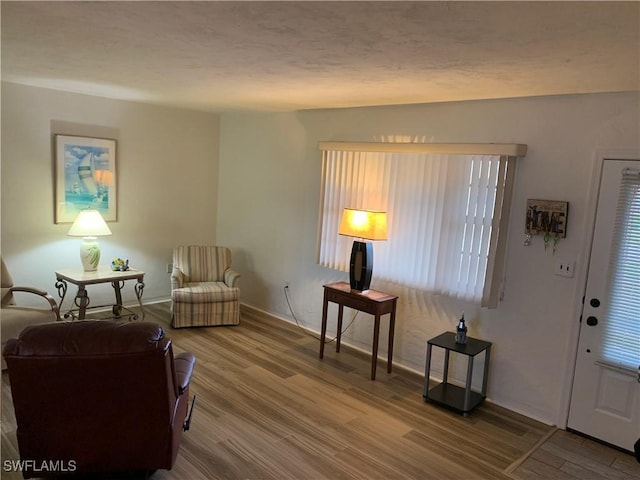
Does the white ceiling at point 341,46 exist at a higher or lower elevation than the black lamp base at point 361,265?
higher

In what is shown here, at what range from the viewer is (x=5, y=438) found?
2887mm

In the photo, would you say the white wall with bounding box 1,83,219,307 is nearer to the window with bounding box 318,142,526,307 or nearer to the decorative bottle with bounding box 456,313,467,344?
the window with bounding box 318,142,526,307

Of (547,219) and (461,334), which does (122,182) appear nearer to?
(461,334)

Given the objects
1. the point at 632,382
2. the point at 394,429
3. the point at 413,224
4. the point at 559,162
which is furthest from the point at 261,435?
the point at 559,162

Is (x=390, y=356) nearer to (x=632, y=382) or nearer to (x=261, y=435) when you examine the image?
(x=261, y=435)

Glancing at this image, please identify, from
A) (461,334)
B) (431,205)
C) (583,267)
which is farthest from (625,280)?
(431,205)

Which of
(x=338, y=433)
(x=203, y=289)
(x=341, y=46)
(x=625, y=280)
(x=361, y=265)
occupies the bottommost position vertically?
(x=338, y=433)

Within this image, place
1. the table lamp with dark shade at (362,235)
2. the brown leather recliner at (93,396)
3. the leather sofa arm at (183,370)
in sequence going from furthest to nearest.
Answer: the table lamp with dark shade at (362,235) → the leather sofa arm at (183,370) → the brown leather recliner at (93,396)

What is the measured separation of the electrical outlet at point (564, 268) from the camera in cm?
340

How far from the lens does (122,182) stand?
17.8 feet

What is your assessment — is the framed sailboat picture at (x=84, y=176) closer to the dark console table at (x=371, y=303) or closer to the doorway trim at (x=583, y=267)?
the dark console table at (x=371, y=303)

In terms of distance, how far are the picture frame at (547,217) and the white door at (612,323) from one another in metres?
0.21

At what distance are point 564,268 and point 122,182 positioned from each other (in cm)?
461

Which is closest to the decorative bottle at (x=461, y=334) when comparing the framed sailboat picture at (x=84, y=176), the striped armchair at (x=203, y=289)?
the striped armchair at (x=203, y=289)
